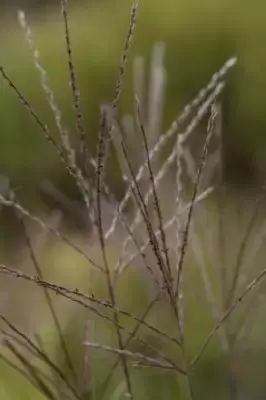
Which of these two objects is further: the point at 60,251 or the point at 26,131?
the point at 26,131

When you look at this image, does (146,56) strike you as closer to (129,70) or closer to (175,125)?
(129,70)

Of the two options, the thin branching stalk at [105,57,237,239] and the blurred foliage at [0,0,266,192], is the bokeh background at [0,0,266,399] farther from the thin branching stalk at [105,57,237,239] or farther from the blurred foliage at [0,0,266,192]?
the thin branching stalk at [105,57,237,239]

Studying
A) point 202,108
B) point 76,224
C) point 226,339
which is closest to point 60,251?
point 76,224

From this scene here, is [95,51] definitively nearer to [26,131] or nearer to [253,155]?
[26,131]

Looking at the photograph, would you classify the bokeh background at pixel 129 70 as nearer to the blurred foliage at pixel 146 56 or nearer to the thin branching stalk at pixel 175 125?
the blurred foliage at pixel 146 56

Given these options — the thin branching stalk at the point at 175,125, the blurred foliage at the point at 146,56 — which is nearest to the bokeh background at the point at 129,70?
the blurred foliage at the point at 146,56

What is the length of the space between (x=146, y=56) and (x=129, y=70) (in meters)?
0.14

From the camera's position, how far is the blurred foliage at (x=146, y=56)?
7.10ft

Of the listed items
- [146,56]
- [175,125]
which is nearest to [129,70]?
[146,56]

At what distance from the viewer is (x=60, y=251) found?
5.18ft

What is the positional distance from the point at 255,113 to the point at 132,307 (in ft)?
4.14

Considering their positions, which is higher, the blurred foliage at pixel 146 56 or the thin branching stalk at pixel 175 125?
the blurred foliage at pixel 146 56

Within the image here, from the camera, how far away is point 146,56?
221 cm

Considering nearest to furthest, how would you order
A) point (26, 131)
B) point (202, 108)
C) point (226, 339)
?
point (202, 108), point (226, 339), point (26, 131)
